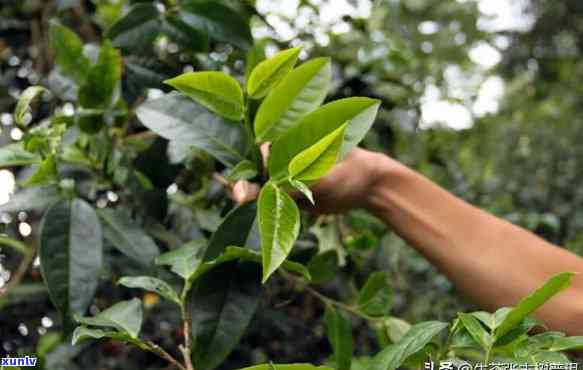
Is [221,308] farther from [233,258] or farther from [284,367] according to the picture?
[284,367]

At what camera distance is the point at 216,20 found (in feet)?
3.35

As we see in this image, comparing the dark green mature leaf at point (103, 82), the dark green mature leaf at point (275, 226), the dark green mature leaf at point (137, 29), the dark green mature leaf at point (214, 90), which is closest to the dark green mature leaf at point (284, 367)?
the dark green mature leaf at point (275, 226)

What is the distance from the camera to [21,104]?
84 centimetres

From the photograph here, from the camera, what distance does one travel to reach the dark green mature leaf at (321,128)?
0.70 m

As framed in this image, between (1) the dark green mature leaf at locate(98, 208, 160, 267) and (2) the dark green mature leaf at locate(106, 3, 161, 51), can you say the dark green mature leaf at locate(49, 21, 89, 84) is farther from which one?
(1) the dark green mature leaf at locate(98, 208, 160, 267)

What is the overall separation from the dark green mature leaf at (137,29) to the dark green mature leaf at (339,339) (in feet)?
1.54

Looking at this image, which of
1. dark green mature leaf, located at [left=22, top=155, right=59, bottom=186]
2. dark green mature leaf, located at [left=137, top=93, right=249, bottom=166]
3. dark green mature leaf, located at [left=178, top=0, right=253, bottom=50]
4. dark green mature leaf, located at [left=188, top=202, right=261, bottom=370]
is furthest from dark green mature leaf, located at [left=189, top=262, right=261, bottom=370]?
dark green mature leaf, located at [left=178, top=0, right=253, bottom=50]

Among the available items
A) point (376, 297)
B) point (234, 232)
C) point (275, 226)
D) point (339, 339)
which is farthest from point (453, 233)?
point (275, 226)

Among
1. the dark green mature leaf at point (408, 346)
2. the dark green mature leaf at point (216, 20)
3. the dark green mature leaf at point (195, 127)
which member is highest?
the dark green mature leaf at point (216, 20)

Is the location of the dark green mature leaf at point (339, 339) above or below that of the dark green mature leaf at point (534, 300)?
below

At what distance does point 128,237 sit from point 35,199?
13cm

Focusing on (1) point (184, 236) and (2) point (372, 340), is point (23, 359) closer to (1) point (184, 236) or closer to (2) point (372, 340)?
(1) point (184, 236)

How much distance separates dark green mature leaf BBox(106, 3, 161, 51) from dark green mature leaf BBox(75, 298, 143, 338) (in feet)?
1.41

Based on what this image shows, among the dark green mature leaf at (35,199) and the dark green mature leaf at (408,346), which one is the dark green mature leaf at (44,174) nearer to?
the dark green mature leaf at (35,199)
